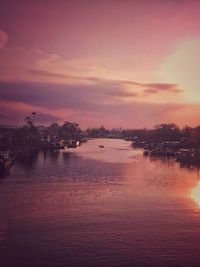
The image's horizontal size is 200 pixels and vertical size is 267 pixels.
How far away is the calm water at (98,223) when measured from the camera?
30.0m

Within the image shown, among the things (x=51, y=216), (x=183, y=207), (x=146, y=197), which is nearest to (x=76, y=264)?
(x=51, y=216)

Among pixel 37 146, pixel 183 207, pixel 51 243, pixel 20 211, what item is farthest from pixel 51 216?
pixel 37 146

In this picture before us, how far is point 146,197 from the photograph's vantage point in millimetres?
53875

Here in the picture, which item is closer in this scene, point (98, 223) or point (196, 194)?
point (98, 223)

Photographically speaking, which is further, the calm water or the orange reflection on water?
the orange reflection on water

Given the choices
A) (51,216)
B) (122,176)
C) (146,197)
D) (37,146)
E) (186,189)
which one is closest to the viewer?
(51,216)

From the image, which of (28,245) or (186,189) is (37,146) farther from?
(28,245)

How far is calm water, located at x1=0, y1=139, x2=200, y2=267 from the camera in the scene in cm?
3000

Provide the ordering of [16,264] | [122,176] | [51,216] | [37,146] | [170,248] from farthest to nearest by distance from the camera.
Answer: [37,146] < [122,176] < [51,216] < [170,248] < [16,264]

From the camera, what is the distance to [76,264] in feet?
93.2

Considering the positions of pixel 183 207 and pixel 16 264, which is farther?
pixel 183 207

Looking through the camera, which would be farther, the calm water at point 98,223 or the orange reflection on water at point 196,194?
the orange reflection on water at point 196,194

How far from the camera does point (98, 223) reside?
3869 cm

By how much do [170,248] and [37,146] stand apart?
494 ft
